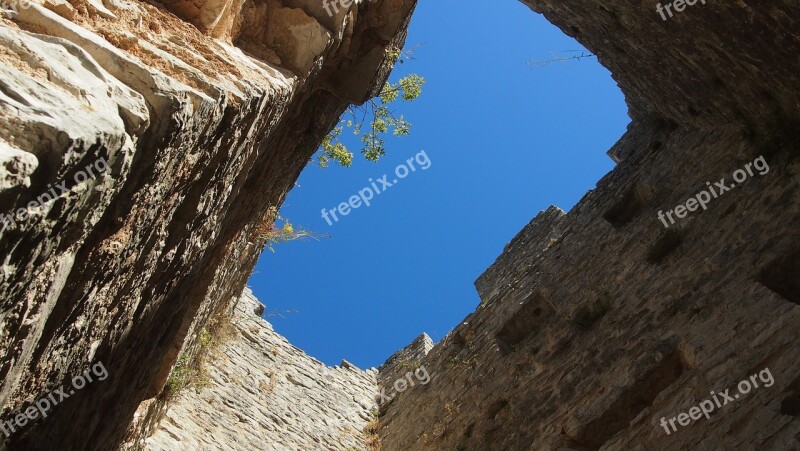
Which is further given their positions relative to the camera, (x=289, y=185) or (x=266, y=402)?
(x=266, y=402)

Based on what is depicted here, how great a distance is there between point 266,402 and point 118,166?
8.57 meters

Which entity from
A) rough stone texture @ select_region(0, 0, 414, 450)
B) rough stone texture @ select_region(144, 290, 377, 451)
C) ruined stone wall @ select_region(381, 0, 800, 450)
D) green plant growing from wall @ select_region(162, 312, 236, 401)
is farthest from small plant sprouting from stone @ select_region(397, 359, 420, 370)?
rough stone texture @ select_region(0, 0, 414, 450)

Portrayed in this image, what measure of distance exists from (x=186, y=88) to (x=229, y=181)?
1.57 m

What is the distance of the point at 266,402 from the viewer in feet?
32.9

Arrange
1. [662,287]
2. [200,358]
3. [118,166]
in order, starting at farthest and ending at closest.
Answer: [200,358] → [662,287] → [118,166]

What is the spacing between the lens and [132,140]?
84.0 inches

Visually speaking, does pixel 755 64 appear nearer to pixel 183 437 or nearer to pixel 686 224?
pixel 686 224

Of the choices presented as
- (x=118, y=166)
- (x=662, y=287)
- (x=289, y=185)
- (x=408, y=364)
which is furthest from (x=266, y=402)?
(x=118, y=166)

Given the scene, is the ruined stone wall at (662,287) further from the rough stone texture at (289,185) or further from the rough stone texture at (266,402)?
the rough stone texture at (266,402)

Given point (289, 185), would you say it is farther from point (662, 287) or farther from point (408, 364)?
point (408, 364)

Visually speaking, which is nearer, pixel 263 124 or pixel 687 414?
pixel 263 124

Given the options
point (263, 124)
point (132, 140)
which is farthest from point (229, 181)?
point (132, 140)

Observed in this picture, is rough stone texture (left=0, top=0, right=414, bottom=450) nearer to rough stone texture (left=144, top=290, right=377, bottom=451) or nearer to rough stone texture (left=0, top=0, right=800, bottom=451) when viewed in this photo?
rough stone texture (left=0, top=0, right=800, bottom=451)

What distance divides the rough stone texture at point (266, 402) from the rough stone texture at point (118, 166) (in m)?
2.69
